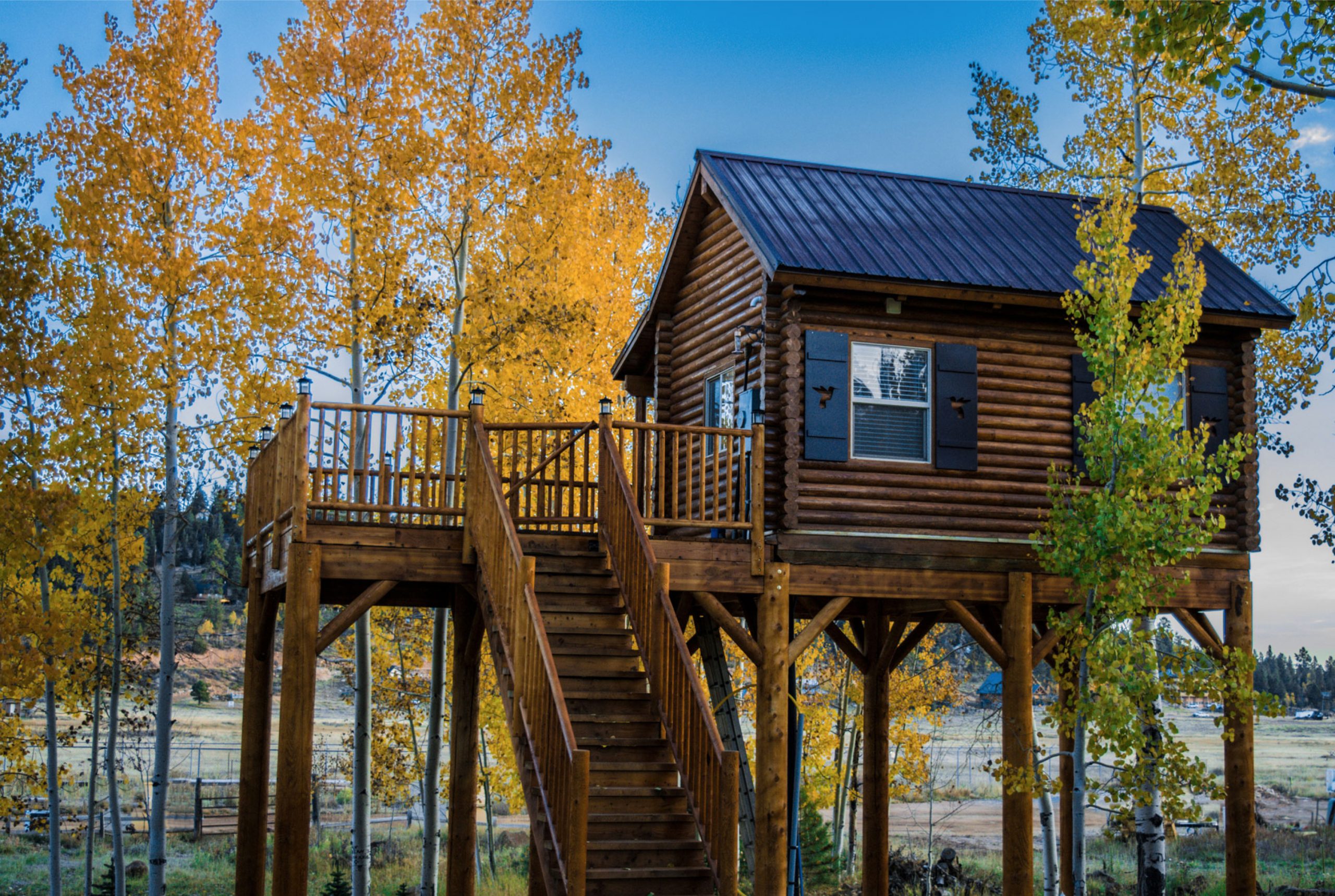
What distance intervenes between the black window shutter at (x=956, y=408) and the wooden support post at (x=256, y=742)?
8.19m

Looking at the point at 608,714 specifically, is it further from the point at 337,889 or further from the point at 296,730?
the point at 337,889

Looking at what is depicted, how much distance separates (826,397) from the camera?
14.6 metres

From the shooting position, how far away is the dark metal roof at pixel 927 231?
48.7 ft

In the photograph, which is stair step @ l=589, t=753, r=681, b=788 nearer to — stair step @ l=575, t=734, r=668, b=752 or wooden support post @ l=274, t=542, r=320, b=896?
stair step @ l=575, t=734, r=668, b=752

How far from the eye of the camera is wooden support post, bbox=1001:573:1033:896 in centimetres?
1462

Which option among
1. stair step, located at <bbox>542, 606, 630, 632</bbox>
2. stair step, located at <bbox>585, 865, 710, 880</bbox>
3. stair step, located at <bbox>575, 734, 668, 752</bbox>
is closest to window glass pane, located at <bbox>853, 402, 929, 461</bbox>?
stair step, located at <bbox>542, 606, 630, 632</bbox>

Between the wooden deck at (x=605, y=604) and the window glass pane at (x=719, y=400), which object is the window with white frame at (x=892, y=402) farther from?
the window glass pane at (x=719, y=400)

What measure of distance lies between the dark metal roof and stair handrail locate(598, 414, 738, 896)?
331 cm

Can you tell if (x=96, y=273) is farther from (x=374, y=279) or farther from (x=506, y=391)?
(x=506, y=391)

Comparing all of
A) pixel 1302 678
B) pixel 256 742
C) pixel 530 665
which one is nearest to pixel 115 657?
pixel 256 742

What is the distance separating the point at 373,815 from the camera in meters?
37.4

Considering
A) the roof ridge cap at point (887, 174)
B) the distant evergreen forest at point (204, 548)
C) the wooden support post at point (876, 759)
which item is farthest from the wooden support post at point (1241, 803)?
the distant evergreen forest at point (204, 548)

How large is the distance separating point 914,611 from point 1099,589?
4.14 meters

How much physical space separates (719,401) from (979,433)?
3.41 meters
